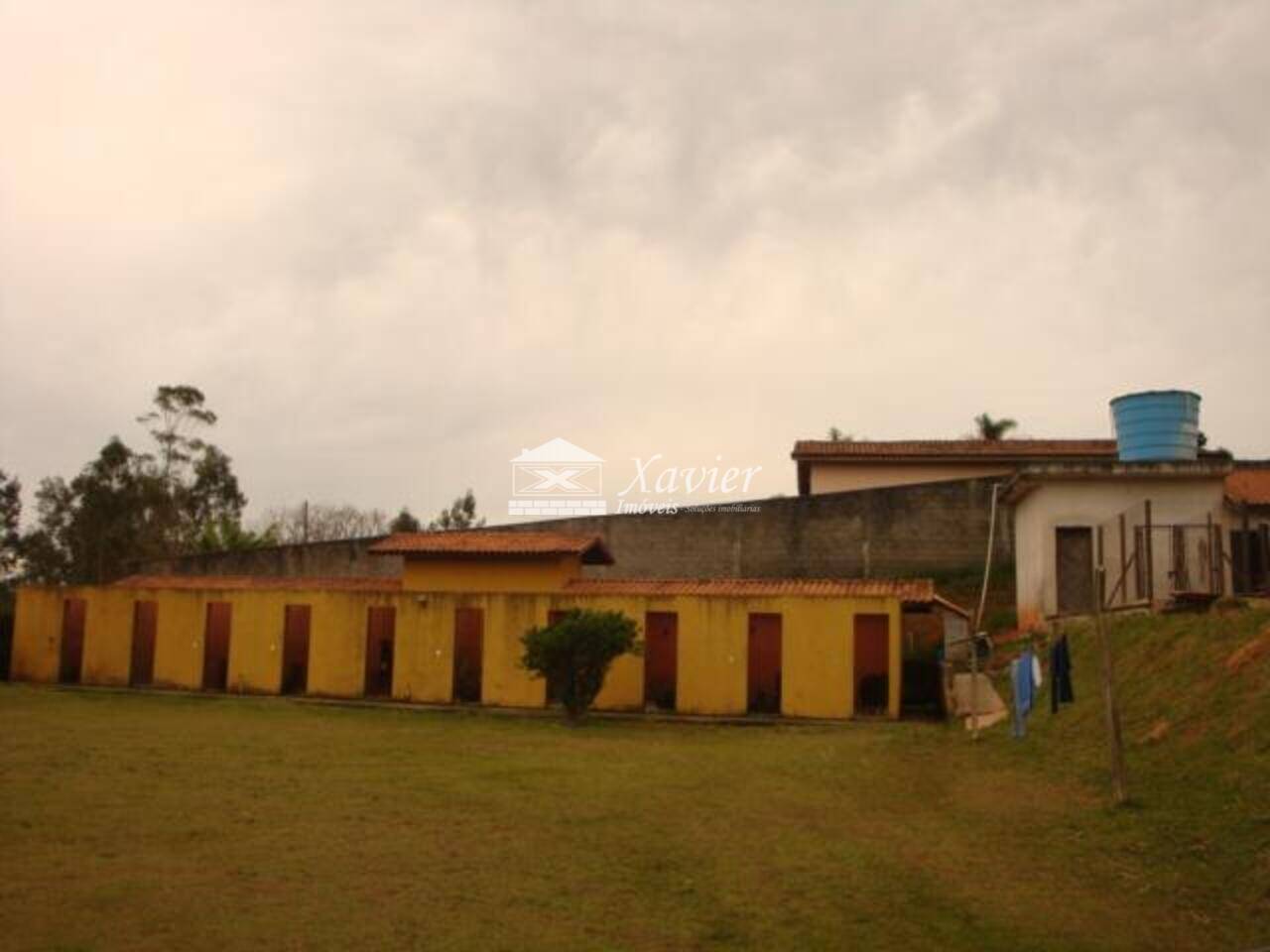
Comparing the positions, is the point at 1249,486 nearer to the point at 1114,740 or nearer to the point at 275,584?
the point at 1114,740

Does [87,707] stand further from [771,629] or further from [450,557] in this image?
[771,629]

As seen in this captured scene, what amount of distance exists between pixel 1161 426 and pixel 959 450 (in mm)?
11261

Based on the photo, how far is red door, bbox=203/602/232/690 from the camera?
26.0m

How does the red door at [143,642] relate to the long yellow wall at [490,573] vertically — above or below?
below

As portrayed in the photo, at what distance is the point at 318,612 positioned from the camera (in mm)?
24094

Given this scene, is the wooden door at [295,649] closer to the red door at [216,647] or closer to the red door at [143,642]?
the red door at [216,647]

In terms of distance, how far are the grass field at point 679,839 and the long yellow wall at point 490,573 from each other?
29.0 ft

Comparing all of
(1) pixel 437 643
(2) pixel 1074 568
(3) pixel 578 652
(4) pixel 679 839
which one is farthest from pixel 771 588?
(4) pixel 679 839

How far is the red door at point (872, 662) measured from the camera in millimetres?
20875

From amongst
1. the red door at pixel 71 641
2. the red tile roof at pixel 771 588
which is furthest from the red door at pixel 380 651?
the red door at pixel 71 641

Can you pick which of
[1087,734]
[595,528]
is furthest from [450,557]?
[1087,734]

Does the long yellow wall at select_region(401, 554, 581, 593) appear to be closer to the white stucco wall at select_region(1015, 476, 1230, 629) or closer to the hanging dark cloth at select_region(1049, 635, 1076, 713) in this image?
the white stucco wall at select_region(1015, 476, 1230, 629)

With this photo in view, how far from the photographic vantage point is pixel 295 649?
2652cm

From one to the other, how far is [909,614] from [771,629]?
291 cm
